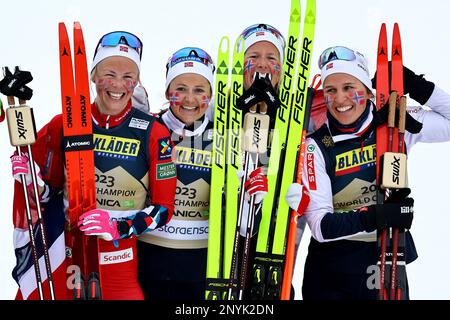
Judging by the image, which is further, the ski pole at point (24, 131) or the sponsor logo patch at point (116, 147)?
the sponsor logo patch at point (116, 147)

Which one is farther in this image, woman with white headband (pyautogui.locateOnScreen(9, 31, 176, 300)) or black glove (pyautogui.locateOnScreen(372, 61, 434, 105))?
black glove (pyautogui.locateOnScreen(372, 61, 434, 105))

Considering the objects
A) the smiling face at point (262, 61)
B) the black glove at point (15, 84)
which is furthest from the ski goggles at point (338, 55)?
the black glove at point (15, 84)

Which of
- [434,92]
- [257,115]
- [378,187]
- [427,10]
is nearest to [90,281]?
[257,115]

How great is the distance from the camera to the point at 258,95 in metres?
4.88

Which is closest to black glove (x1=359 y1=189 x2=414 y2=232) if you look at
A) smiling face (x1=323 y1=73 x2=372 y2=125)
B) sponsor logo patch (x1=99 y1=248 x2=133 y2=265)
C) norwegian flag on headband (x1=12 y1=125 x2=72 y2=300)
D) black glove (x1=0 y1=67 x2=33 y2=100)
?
smiling face (x1=323 y1=73 x2=372 y2=125)

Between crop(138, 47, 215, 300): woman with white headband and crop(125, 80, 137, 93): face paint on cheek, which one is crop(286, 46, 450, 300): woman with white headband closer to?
crop(138, 47, 215, 300): woman with white headband

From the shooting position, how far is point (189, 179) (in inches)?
199

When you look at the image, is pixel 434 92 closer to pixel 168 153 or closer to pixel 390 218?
pixel 390 218

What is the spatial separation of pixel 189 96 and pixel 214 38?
183 centimetres

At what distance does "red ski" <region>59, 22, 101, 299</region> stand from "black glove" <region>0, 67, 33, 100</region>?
0.23 meters

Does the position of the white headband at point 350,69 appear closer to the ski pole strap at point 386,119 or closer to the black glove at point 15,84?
the ski pole strap at point 386,119

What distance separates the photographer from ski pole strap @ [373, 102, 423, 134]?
195 inches

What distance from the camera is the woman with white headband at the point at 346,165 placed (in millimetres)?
4953

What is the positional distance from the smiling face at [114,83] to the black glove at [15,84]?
402 millimetres
